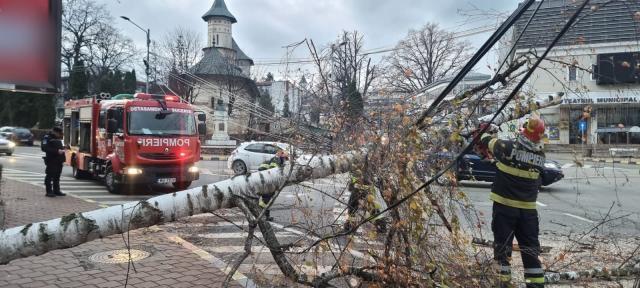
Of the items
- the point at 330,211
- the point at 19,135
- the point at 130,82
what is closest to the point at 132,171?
the point at 330,211

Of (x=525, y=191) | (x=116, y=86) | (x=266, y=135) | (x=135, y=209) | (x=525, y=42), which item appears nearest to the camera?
(x=135, y=209)

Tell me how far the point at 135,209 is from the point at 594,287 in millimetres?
4300

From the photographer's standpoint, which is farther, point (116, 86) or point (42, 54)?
point (116, 86)

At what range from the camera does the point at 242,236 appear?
282 inches

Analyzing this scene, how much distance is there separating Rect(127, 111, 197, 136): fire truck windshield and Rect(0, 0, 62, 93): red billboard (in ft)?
25.5

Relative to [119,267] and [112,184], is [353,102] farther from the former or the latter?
[112,184]

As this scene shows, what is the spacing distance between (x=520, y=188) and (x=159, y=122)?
9467mm

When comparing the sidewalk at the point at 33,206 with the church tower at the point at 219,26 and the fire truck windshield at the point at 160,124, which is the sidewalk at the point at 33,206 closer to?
the fire truck windshield at the point at 160,124

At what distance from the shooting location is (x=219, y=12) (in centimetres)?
7175

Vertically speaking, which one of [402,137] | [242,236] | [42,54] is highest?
[42,54]

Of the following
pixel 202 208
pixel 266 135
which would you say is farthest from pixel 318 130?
pixel 202 208

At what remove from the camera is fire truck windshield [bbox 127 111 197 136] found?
11.4 m

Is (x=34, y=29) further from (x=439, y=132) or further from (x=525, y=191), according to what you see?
(x=525, y=191)

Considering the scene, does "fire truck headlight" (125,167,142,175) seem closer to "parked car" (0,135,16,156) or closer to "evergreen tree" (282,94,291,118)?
"evergreen tree" (282,94,291,118)
